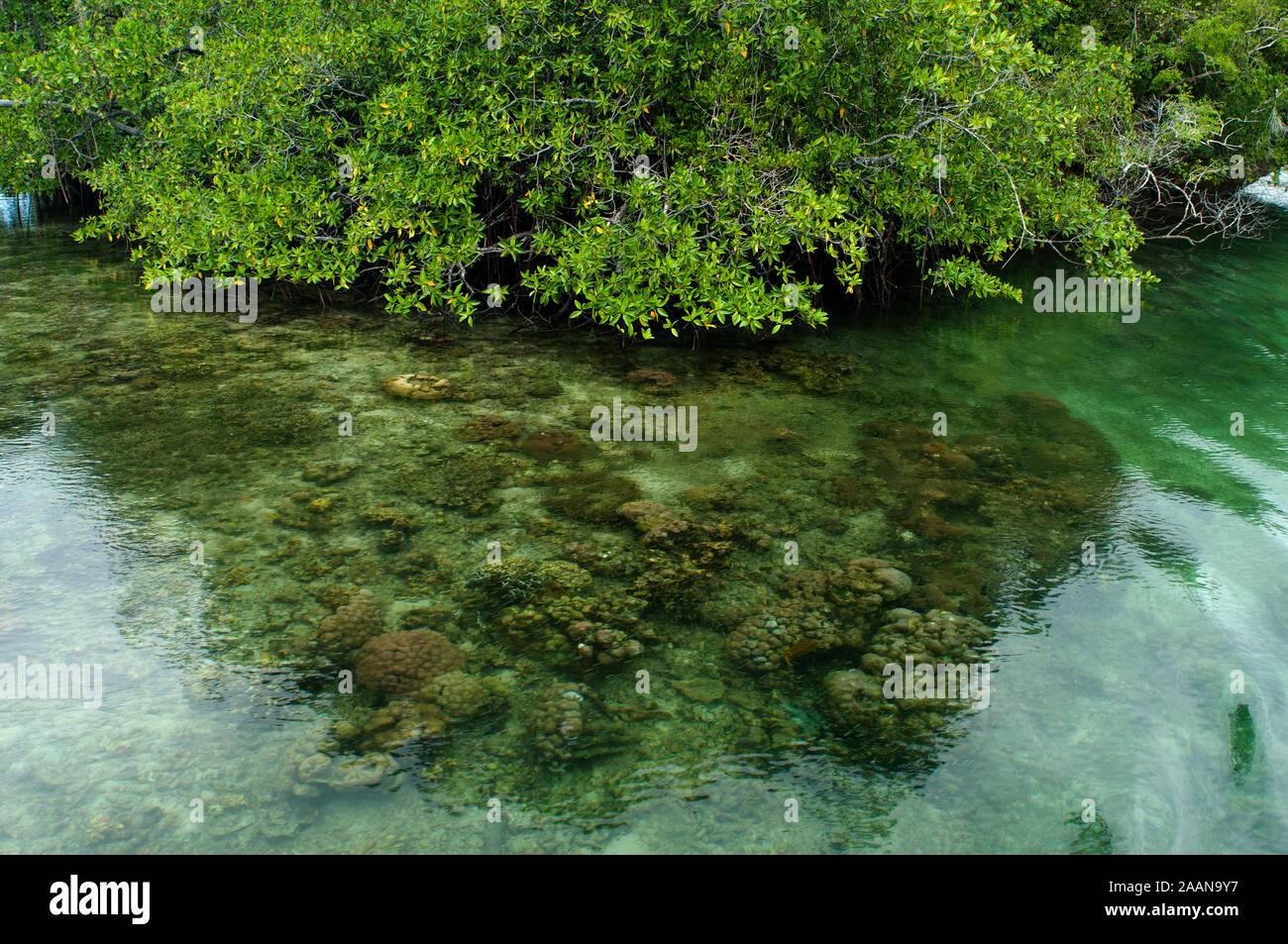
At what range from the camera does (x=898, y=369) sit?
9.00 m

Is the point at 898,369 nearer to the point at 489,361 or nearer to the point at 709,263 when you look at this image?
the point at 709,263

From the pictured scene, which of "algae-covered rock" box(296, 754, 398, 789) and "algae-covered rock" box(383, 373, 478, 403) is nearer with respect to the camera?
"algae-covered rock" box(296, 754, 398, 789)

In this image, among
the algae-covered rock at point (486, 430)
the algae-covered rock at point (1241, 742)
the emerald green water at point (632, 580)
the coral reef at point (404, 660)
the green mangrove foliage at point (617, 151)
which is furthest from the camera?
the green mangrove foliage at point (617, 151)

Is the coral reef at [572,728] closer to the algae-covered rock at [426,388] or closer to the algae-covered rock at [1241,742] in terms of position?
the algae-covered rock at [1241,742]

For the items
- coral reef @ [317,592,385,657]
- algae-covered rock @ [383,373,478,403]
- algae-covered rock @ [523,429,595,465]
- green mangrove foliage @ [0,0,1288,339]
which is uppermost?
green mangrove foliage @ [0,0,1288,339]

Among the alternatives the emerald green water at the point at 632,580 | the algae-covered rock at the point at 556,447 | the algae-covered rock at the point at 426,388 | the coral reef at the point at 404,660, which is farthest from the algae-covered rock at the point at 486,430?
the coral reef at the point at 404,660

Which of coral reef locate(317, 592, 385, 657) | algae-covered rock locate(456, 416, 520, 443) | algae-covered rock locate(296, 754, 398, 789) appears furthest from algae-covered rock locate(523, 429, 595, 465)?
algae-covered rock locate(296, 754, 398, 789)

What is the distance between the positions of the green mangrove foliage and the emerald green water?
937 mm

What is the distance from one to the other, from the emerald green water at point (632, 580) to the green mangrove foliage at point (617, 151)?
3.07ft

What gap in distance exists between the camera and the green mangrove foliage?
8.19 metres

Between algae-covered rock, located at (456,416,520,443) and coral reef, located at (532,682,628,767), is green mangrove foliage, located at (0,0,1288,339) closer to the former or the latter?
algae-covered rock, located at (456,416,520,443)

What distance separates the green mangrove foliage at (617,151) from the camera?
8.19 m

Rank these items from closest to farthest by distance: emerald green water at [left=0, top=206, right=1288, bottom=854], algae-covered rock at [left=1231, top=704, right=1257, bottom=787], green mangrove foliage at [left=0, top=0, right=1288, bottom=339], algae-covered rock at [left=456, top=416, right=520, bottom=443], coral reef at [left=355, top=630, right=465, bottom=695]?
emerald green water at [left=0, top=206, right=1288, bottom=854], algae-covered rock at [left=1231, top=704, right=1257, bottom=787], coral reef at [left=355, top=630, right=465, bottom=695], algae-covered rock at [left=456, top=416, right=520, bottom=443], green mangrove foliage at [left=0, top=0, right=1288, bottom=339]

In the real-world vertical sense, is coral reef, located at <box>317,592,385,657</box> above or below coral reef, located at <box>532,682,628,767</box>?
above
